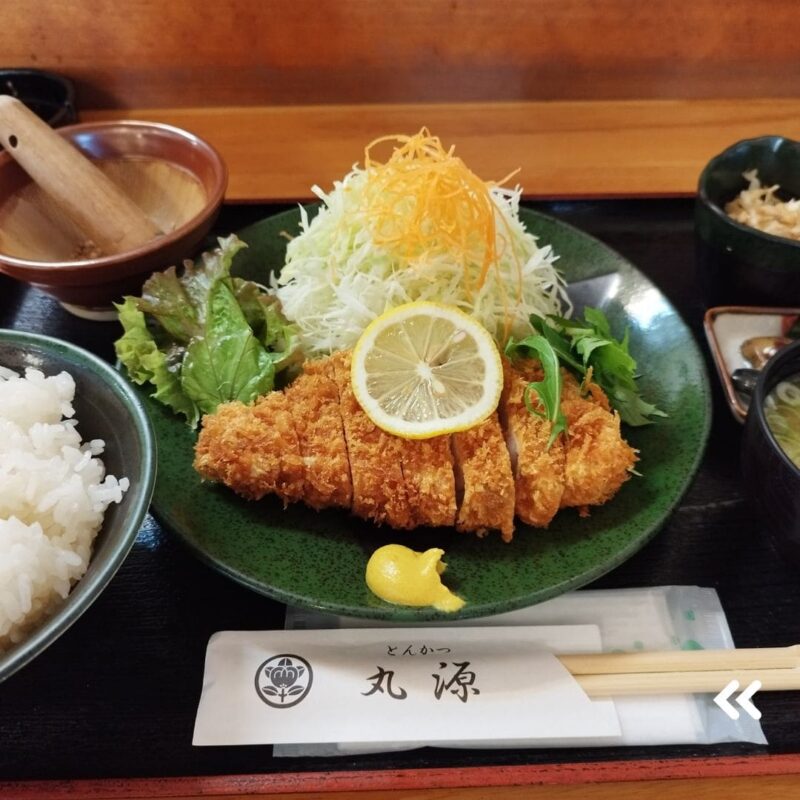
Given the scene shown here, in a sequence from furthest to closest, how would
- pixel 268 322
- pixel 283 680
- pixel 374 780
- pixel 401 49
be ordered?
pixel 401 49
pixel 268 322
pixel 283 680
pixel 374 780

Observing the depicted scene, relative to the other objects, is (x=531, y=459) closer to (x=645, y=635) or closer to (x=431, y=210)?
(x=645, y=635)

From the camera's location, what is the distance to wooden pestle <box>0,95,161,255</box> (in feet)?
6.66

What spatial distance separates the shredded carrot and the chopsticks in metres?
1.05

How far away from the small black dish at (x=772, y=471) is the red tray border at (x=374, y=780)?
512mm

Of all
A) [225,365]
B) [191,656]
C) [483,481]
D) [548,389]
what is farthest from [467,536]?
[225,365]

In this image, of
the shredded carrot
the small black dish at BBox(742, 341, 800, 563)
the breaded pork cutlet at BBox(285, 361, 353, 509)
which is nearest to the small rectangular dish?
the small black dish at BBox(742, 341, 800, 563)

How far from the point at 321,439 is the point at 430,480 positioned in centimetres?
29

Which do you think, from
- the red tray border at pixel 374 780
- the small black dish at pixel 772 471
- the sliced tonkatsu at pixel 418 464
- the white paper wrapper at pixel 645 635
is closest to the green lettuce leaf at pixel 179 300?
the sliced tonkatsu at pixel 418 464

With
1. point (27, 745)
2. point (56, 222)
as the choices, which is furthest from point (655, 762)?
point (56, 222)

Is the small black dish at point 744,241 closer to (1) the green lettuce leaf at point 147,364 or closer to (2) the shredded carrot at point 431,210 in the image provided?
(2) the shredded carrot at point 431,210

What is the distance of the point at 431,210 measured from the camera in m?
1.96

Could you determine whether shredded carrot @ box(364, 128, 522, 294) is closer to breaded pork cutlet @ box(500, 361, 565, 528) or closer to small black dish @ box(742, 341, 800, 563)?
breaded pork cutlet @ box(500, 361, 565, 528)

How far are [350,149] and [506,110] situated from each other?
773 mm

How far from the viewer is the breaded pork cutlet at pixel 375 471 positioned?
1618 millimetres
